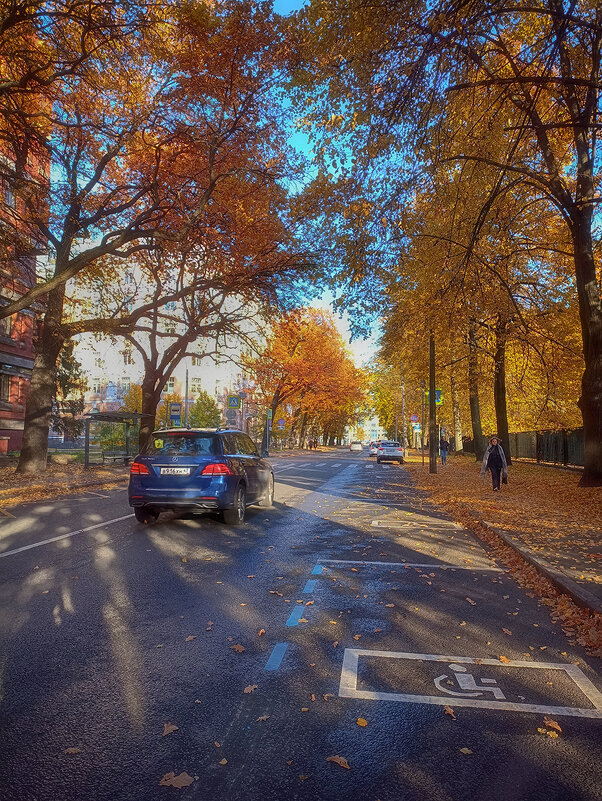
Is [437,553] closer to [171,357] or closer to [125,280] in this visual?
[171,357]

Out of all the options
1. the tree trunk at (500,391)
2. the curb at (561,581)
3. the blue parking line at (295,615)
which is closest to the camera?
the blue parking line at (295,615)

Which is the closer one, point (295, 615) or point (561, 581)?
point (295, 615)

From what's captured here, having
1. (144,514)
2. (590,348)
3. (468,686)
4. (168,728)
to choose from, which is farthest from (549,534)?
(168,728)

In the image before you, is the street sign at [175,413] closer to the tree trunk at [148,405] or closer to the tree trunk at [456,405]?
the tree trunk at [148,405]

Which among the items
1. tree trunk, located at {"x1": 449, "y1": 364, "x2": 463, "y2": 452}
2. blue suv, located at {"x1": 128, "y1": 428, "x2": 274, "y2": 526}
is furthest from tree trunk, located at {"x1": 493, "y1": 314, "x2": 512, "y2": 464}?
blue suv, located at {"x1": 128, "y1": 428, "x2": 274, "y2": 526}

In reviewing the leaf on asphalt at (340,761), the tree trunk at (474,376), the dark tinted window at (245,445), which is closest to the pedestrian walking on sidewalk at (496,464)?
the dark tinted window at (245,445)

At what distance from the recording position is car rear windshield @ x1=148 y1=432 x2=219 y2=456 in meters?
10.5

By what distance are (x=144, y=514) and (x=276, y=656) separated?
701 cm

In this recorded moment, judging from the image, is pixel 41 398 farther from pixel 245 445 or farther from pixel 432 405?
pixel 432 405

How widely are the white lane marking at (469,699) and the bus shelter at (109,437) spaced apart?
21696 mm

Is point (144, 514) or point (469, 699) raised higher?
point (144, 514)

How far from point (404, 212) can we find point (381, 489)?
34.1 ft

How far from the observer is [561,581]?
6.56 metres

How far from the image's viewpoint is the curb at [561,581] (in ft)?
18.7
